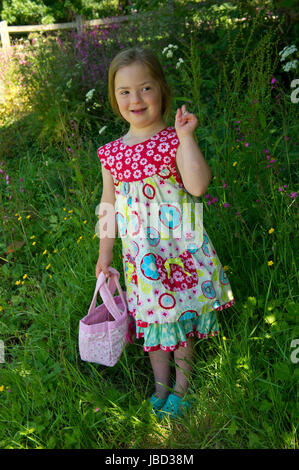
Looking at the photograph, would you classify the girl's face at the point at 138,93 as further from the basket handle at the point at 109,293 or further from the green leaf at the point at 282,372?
the green leaf at the point at 282,372

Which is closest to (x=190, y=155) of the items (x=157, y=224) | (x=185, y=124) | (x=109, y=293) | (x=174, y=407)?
(x=185, y=124)

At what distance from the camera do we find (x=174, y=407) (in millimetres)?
1771

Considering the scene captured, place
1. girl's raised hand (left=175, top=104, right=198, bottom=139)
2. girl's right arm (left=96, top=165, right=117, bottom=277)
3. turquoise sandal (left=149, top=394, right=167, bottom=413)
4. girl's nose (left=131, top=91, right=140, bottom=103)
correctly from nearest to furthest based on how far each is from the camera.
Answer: girl's raised hand (left=175, top=104, right=198, bottom=139)
girl's nose (left=131, top=91, right=140, bottom=103)
turquoise sandal (left=149, top=394, right=167, bottom=413)
girl's right arm (left=96, top=165, right=117, bottom=277)

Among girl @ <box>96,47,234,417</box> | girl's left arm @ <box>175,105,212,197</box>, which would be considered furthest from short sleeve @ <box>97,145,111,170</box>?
girl's left arm @ <box>175,105,212,197</box>

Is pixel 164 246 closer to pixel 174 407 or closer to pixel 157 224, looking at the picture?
pixel 157 224

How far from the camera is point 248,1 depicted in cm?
409

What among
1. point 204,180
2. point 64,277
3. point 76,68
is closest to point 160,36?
point 76,68

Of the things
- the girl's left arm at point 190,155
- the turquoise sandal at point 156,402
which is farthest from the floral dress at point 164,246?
the turquoise sandal at point 156,402

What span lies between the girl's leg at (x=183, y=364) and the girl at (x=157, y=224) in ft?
0.08

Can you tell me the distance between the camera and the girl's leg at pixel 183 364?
1.84 meters

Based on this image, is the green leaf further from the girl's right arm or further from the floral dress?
the girl's right arm

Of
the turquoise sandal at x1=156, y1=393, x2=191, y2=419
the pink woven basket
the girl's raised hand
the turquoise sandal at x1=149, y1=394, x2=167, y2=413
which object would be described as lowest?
the turquoise sandal at x1=149, y1=394, x2=167, y2=413

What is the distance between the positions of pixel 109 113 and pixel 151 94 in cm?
268

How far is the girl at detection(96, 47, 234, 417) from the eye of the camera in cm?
168
